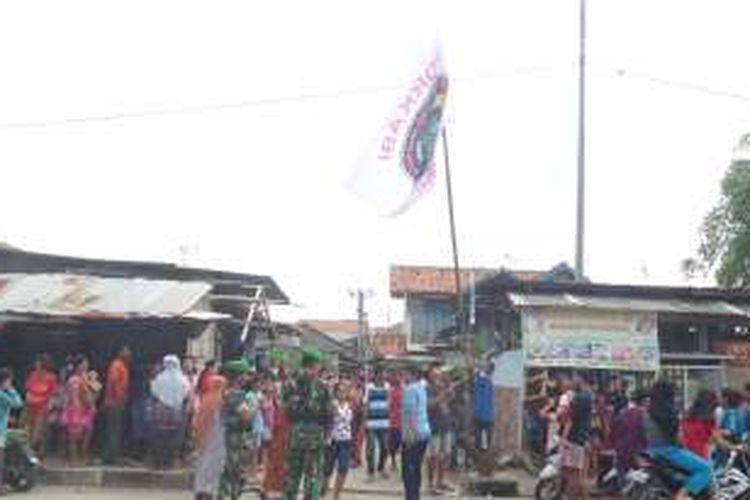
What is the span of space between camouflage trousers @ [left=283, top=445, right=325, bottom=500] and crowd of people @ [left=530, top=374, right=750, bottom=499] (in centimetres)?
319

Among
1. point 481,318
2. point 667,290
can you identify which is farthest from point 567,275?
point 667,290

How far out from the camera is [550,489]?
1909 centimetres

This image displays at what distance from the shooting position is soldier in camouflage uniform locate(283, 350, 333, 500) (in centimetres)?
1386

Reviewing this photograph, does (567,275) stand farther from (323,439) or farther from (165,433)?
(323,439)

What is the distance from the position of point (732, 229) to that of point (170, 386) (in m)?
15.5

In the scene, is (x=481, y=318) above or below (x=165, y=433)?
above

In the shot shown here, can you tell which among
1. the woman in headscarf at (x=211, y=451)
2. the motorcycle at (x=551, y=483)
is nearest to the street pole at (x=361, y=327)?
the motorcycle at (x=551, y=483)

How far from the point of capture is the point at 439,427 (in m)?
19.8

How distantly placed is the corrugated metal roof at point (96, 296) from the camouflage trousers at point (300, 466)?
6.81 meters

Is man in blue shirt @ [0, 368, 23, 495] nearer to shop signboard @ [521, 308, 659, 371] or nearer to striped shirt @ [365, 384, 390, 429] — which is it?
striped shirt @ [365, 384, 390, 429]

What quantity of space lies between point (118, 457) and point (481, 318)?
8565 mm

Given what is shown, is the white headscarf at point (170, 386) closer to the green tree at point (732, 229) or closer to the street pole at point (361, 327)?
the green tree at point (732, 229)

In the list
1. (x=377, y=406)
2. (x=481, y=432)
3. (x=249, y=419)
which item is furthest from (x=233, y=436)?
(x=377, y=406)

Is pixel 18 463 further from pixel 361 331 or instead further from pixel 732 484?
pixel 361 331
